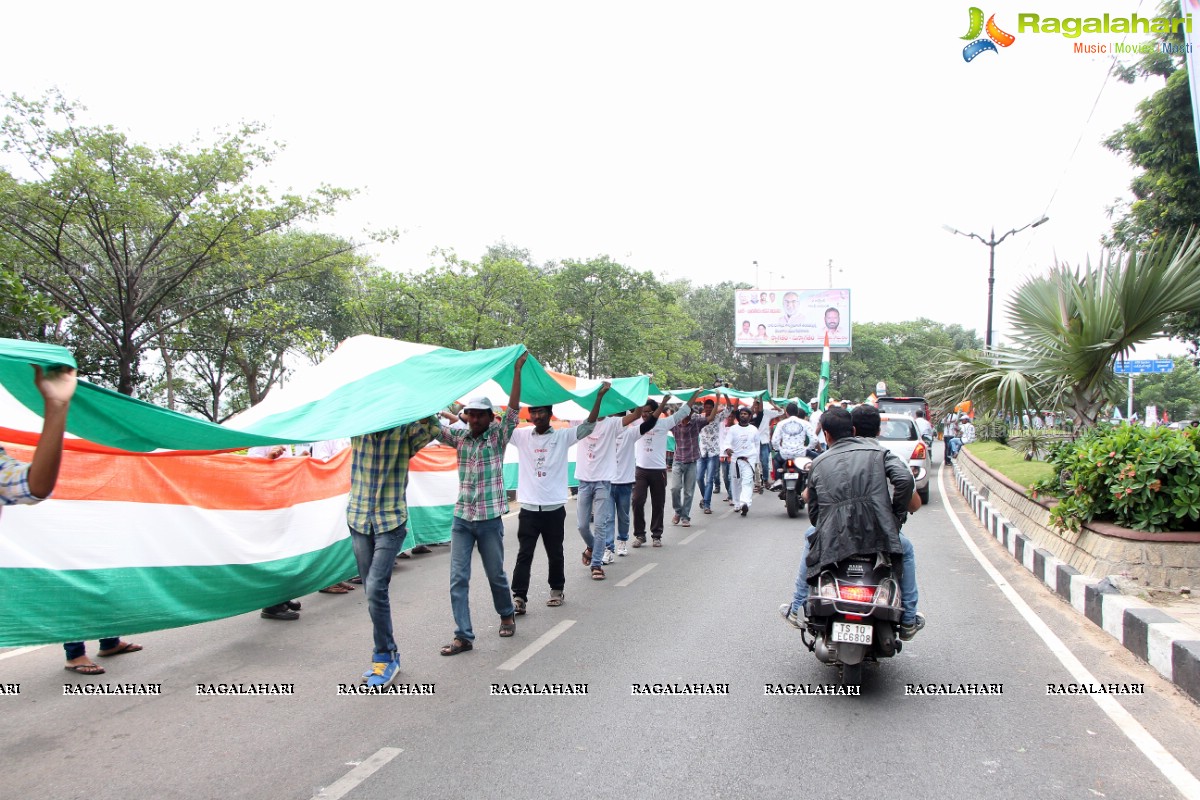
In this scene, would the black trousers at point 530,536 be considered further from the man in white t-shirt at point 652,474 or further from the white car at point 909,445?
the white car at point 909,445

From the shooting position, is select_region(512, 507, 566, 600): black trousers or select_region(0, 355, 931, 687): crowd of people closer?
select_region(0, 355, 931, 687): crowd of people

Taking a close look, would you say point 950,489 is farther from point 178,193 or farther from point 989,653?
point 178,193

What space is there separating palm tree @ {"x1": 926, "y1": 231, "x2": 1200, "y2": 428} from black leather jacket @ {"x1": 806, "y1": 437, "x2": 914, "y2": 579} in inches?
176

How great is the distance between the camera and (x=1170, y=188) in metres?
12.4

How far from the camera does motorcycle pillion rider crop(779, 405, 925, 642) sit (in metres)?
4.66

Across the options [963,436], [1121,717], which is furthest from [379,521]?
[963,436]

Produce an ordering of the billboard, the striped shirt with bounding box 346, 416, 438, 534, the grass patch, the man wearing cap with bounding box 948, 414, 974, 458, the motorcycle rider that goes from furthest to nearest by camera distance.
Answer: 1. the billboard
2. the man wearing cap with bounding box 948, 414, 974, 458
3. the motorcycle rider
4. the grass patch
5. the striped shirt with bounding box 346, 416, 438, 534

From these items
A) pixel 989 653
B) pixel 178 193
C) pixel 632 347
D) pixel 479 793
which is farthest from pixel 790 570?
pixel 632 347

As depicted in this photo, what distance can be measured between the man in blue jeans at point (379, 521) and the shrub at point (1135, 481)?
5.58 meters

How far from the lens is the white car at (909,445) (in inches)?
570

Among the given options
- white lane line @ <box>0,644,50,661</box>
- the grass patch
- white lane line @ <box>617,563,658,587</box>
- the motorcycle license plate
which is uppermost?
the grass patch

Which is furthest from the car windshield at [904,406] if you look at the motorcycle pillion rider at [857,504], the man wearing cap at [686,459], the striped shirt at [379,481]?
the striped shirt at [379,481]

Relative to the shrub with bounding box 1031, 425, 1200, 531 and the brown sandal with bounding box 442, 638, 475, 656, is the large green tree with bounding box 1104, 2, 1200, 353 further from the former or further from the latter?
the brown sandal with bounding box 442, 638, 475, 656

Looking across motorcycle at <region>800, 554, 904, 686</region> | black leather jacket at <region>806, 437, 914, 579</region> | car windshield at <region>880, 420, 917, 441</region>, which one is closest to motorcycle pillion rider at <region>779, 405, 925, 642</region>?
black leather jacket at <region>806, 437, 914, 579</region>
